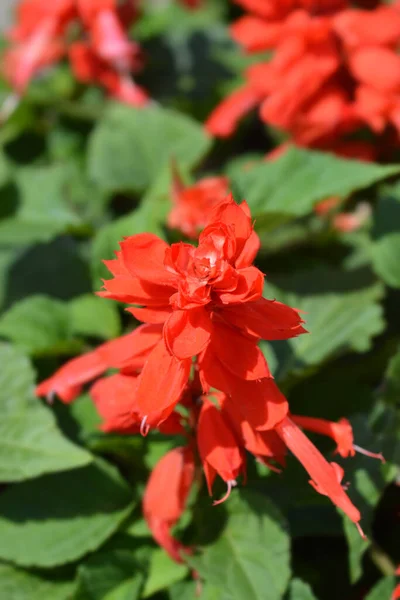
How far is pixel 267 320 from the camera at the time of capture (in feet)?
1.57

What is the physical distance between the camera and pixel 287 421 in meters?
0.54

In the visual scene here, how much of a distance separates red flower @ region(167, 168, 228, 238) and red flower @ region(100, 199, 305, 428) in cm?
33

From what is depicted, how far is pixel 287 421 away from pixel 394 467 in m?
0.18

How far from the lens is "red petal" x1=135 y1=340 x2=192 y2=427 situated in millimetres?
473

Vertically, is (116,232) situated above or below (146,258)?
below

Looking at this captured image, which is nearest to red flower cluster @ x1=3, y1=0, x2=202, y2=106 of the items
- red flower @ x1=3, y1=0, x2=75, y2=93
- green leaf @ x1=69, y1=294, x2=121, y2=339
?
red flower @ x1=3, y1=0, x2=75, y2=93

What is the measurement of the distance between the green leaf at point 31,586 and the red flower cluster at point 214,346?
0.24 m

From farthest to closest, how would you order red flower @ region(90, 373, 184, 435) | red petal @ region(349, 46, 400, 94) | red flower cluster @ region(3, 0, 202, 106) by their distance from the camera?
red flower cluster @ region(3, 0, 202, 106) → red petal @ region(349, 46, 400, 94) → red flower @ region(90, 373, 184, 435)

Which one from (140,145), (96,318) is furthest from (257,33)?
(96,318)

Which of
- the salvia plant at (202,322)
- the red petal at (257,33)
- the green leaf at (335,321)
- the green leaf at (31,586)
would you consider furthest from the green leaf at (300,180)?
the green leaf at (31,586)

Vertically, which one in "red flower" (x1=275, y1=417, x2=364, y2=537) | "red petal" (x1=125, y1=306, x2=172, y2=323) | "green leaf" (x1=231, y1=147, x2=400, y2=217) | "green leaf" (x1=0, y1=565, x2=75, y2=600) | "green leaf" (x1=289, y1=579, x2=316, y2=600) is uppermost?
"red petal" (x1=125, y1=306, x2=172, y2=323)

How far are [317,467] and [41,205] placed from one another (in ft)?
2.38

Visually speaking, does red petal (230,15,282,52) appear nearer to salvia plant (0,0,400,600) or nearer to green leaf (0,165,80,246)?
salvia plant (0,0,400,600)

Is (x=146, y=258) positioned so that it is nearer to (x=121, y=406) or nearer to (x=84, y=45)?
(x=121, y=406)
